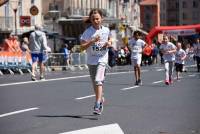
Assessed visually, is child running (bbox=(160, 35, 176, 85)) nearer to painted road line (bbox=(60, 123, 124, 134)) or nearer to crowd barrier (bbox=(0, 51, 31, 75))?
crowd barrier (bbox=(0, 51, 31, 75))

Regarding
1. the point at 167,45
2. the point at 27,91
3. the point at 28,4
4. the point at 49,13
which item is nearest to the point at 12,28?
the point at 28,4

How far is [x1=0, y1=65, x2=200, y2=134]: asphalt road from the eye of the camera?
1040cm

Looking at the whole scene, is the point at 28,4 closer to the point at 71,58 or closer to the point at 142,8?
the point at 71,58

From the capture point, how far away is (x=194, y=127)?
418 inches

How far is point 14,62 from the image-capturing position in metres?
33.2

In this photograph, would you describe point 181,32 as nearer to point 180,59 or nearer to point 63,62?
point 63,62

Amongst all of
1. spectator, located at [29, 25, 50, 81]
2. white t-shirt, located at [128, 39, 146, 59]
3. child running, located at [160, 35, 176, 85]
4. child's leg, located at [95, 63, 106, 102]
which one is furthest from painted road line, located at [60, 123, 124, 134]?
child running, located at [160, 35, 176, 85]

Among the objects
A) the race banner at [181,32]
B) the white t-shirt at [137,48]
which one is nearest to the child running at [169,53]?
the white t-shirt at [137,48]

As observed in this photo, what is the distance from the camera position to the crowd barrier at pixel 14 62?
107 feet

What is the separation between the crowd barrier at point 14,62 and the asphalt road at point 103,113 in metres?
13.5

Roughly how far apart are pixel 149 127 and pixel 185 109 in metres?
2.88

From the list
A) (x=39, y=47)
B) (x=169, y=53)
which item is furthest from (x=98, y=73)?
(x=169, y=53)

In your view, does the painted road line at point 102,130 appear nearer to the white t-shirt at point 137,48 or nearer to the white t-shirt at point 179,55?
the white t-shirt at point 137,48

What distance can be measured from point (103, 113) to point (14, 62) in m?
21.2
